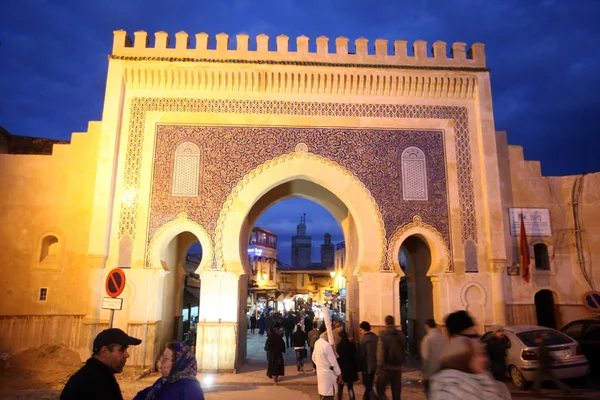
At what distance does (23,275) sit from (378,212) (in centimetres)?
804

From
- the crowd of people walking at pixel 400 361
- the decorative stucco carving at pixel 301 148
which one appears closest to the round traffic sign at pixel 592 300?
the crowd of people walking at pixel 400 361

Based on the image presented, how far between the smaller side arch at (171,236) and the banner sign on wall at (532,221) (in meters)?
7.02

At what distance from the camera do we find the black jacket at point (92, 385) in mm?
2145

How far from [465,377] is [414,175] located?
8.65m

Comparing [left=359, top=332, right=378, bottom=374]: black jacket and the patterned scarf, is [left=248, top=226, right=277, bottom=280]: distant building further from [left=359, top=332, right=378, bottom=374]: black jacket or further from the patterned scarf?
the patterned scarf

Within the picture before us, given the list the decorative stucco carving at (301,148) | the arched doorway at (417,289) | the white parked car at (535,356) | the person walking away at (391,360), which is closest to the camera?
the person walking away at (391,360)

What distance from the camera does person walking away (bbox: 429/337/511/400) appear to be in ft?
6.89

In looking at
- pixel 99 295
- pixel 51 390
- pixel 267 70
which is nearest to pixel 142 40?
pixel 267 70

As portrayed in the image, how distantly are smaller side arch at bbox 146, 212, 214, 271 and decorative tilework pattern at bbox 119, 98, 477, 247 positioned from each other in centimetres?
25

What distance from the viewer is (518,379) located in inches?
299

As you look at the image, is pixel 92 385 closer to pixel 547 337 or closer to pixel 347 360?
pixel 347 360

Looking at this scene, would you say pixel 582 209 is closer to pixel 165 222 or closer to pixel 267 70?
pixel 267 70

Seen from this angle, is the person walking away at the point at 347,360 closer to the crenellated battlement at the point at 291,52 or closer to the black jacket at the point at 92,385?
the black jacket at the point at 92,385

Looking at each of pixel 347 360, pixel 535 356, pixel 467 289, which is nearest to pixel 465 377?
pixel 347 360
